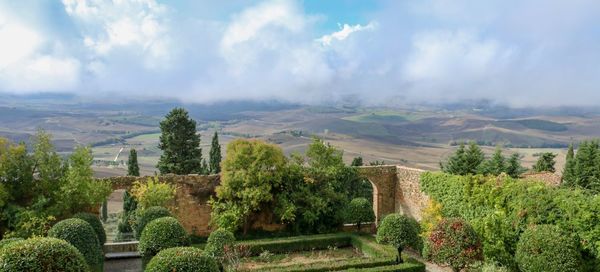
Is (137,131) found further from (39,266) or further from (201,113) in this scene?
(39,266)

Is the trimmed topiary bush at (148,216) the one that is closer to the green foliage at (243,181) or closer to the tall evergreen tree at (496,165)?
the green foliage at (243,181)

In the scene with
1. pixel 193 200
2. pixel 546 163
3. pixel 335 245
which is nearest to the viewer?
pixel 335 245

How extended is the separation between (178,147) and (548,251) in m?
18.7

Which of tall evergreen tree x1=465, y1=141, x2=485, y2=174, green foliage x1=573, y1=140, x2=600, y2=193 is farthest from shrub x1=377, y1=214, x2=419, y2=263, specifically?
green foliage x1=573, y1=140, x2=600, y2=193

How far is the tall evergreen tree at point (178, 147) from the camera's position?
84.2ft

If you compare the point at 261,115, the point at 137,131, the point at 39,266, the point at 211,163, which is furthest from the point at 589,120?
the point at 39,266

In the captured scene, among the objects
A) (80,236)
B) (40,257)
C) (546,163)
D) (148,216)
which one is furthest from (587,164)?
(40,257)

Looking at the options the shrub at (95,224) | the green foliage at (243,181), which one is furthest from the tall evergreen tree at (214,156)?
the shrub at (95,224)

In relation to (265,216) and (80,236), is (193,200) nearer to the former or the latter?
(265,216)

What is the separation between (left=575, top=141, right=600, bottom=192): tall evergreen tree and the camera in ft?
81.5

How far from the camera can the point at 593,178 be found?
23828mm

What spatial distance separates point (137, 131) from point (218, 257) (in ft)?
265

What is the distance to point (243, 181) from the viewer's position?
18.7m

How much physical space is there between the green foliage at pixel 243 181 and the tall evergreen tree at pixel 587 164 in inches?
627
